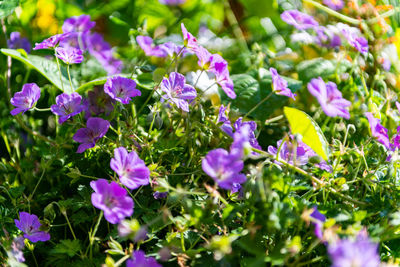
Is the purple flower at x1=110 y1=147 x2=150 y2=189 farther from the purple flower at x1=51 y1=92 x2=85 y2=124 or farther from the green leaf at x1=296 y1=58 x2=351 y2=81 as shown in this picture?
the green leaf at x1=296 y1=58 x2=351 y2=81

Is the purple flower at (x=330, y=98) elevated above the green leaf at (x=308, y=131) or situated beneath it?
elevated above

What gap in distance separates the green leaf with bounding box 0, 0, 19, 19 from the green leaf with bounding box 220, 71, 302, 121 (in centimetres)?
52

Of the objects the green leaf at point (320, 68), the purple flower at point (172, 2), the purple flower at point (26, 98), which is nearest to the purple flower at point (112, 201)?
the purple flower at point (26, 98)

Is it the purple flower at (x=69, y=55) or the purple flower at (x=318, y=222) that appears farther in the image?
the purple flower at (x=69, y=55)

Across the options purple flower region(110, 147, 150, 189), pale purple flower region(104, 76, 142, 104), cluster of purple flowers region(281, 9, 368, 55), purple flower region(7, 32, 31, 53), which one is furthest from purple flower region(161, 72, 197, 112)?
purple flower region(7, 32, 31, 53)

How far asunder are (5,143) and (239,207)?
67 centimetres

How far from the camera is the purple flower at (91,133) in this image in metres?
0.75

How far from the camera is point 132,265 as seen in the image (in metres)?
0.56

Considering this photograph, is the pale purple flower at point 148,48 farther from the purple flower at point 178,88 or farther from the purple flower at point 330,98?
the purple flower at point 330,98

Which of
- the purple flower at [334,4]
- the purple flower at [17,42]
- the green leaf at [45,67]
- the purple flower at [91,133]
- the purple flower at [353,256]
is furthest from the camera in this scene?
the purple flower at [334,4]

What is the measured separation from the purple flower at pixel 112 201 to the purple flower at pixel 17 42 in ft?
2.39

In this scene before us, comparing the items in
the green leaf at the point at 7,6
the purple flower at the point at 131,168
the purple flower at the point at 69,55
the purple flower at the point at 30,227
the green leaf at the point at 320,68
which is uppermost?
the green leaf at the point at 7,6

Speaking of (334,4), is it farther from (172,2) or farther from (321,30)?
(172,2)

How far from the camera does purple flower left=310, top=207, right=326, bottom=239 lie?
527 mm
